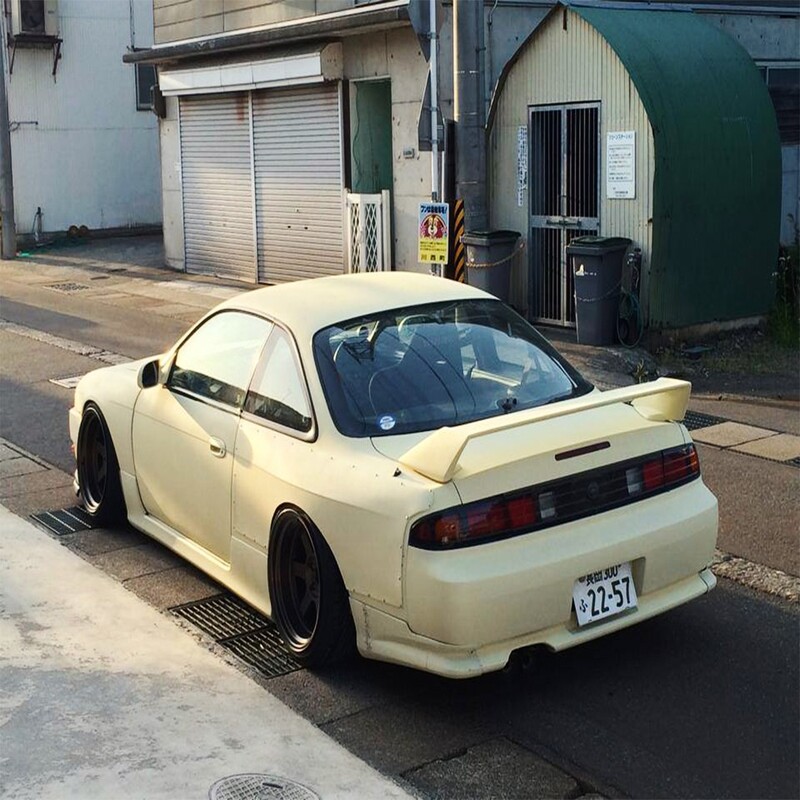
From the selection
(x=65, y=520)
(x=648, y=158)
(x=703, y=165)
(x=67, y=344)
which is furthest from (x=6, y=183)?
(x=65, y=520)

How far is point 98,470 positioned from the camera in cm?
746

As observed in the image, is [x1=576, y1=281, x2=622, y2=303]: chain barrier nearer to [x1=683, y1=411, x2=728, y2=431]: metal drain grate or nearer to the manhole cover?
[x1=683, y1=411, x2=728, y2=431]: metal drain grate

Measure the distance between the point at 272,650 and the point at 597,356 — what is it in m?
7.26

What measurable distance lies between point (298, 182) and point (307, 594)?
45.2ft

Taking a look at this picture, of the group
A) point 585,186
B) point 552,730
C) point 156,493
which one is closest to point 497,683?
point 552,730

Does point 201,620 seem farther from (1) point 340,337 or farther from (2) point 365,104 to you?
(2) point 365,104

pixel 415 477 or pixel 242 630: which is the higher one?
pixel 415 477

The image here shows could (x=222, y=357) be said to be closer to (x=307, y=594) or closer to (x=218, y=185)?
(x=307, y=594)

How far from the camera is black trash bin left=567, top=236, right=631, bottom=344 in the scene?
12.4 metres

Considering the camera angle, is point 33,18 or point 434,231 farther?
point 33,18

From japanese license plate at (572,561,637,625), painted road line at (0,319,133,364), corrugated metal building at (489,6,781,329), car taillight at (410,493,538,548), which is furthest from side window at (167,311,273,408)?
corrugated metal building at (489,6,781,329)

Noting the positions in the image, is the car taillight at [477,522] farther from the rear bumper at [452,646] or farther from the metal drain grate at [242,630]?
the metal drain grate at [242,630]

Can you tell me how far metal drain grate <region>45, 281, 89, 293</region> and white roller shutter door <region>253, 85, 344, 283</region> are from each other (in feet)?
9.53

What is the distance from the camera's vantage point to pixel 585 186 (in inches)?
527
